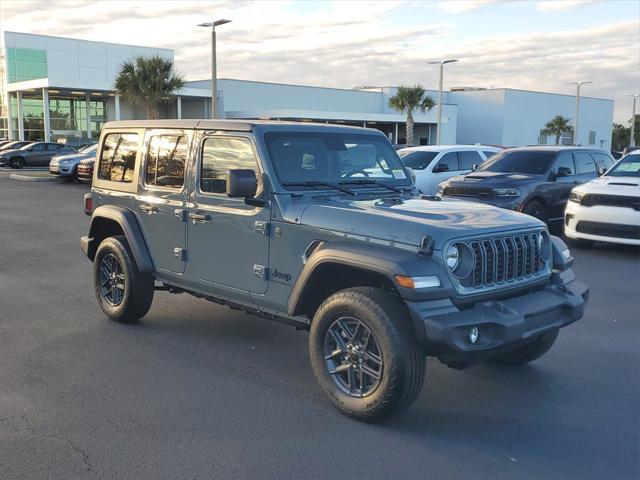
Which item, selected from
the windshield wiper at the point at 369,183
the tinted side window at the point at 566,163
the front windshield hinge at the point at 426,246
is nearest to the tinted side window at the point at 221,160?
the windshield wiper at the point at 369,183

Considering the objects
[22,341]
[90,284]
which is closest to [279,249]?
[22,341]

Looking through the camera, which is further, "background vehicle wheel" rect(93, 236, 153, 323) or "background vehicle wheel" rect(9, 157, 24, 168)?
"background vehicle wheel" rect(9, 157, 24, 168)

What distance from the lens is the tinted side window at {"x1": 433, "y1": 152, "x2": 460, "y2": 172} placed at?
52.7 feet

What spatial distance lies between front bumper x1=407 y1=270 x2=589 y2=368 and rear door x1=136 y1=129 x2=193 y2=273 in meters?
2.56

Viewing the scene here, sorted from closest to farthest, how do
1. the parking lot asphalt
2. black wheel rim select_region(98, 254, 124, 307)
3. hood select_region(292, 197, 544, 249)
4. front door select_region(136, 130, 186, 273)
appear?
the parking lot asphalt, hood select_region(292, 197, 544, 249), front door select_region(136, 130, 186, 273), black wheel rim select_region(98, 254, 124, 307)

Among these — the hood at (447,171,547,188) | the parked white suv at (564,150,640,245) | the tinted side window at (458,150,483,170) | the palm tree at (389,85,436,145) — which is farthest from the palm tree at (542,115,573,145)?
the parked white suv at (564,150,640,245)

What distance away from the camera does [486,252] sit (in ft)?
14.1

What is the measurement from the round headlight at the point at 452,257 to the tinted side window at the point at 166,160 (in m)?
2.64

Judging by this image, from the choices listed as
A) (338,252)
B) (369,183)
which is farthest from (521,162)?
(338,252)

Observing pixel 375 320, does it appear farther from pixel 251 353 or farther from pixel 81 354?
pixel 81 354

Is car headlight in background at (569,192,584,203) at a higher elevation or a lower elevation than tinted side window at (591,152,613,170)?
lower

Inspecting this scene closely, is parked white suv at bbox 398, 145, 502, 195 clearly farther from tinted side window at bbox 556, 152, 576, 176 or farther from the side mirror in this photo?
the side mirror

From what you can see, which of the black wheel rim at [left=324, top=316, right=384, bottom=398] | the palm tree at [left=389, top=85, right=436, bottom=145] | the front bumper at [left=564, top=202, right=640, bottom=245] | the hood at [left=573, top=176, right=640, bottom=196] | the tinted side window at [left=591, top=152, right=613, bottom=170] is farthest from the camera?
the palm tree at [left=389, top=85, right=436, bottom=145]

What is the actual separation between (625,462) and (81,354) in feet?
13.8
